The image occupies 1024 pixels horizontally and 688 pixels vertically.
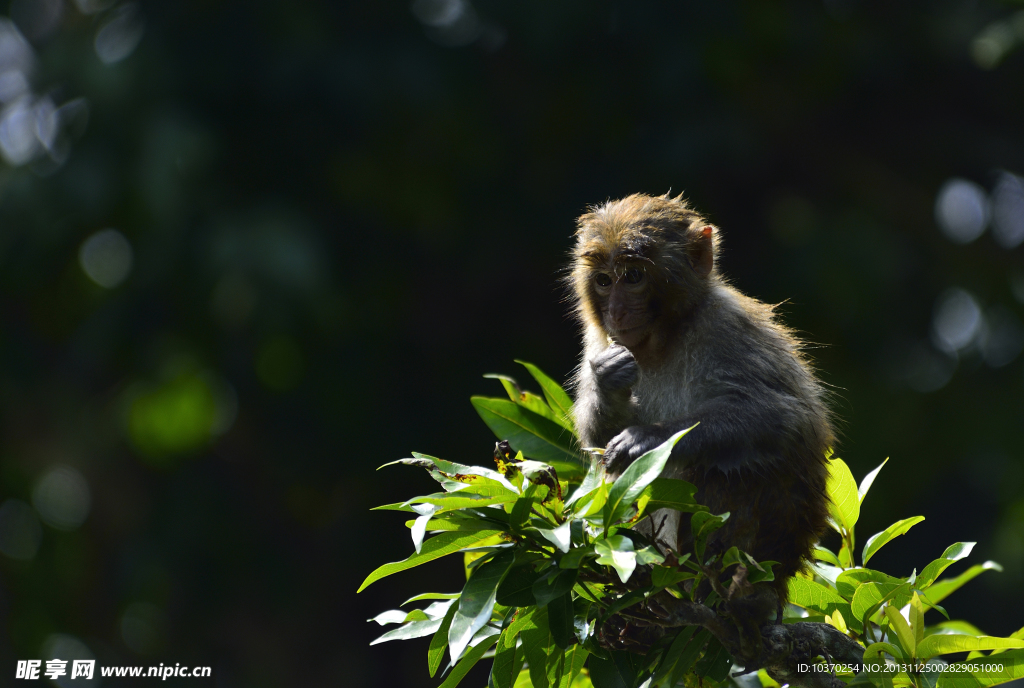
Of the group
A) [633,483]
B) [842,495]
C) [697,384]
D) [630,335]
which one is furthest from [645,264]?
[633,483]

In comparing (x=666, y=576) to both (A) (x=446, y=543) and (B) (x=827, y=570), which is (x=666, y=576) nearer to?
(A) (x=446, y=543)

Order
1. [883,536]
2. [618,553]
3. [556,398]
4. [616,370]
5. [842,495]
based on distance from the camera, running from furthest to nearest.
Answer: [556,398]
[842,495]
[616,370]
[883,536]
[618,553]

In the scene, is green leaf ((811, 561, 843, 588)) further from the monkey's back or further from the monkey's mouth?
the monkey's mouth

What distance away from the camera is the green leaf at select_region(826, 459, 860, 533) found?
11.8ft

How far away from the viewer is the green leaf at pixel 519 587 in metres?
2.56

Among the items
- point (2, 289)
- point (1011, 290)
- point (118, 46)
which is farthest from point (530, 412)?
point (1011, 290)

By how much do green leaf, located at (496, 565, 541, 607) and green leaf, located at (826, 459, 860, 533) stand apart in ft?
4.94

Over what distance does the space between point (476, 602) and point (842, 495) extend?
1.78 m

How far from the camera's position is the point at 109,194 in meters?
9.19

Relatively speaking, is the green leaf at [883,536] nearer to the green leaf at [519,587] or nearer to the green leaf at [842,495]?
the green leaf at [842,495]

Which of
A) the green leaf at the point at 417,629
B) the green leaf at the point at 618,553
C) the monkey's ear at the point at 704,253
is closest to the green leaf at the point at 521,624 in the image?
the green leaf at the point at 417,629

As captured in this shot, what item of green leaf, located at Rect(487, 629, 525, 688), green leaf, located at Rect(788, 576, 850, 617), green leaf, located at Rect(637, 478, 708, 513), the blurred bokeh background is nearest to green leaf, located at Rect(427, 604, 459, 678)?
green leaf, located at Rect(487, 629, 525, 688)

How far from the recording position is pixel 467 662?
112 inches

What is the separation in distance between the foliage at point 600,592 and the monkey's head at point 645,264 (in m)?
1.20
